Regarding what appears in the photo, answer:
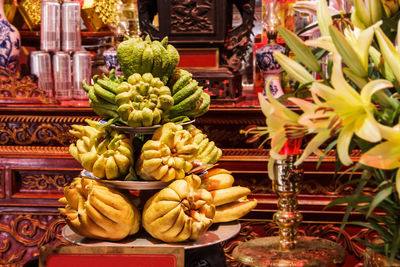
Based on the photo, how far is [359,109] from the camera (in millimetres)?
669

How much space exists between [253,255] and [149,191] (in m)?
0.27

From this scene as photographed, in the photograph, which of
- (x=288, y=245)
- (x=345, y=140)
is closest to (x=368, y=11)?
(x=345, y=140)

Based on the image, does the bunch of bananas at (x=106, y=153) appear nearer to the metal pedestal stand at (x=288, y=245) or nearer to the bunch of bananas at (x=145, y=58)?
the bunch of bananas at (x=145, y=58)

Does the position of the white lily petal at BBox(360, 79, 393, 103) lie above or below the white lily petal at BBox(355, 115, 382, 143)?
above

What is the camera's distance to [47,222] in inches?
82.7

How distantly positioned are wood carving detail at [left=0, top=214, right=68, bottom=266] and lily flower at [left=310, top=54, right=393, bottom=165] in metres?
1.61

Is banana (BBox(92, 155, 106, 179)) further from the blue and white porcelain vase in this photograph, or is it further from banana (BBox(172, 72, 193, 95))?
the blue and white porcelain vase

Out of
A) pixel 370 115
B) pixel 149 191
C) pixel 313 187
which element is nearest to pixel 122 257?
pixel 149 191

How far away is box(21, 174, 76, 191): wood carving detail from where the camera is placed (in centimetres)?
208

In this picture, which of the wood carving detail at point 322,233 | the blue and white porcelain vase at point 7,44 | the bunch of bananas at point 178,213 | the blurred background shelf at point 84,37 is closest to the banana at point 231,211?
the bunch of bananas at point 178,213

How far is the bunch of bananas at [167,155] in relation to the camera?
39.4 inches

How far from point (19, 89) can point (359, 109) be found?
5.57ft

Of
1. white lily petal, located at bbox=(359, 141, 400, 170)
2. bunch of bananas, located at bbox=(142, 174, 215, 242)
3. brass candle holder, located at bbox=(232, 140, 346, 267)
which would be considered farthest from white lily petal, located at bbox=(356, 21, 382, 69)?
bunch of bananas, located at bbox=(142, 174, 215, 242)

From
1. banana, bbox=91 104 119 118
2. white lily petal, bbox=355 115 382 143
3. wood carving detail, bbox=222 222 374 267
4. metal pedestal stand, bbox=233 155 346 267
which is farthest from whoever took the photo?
wood carving detail, bbox=222 222 374 267
